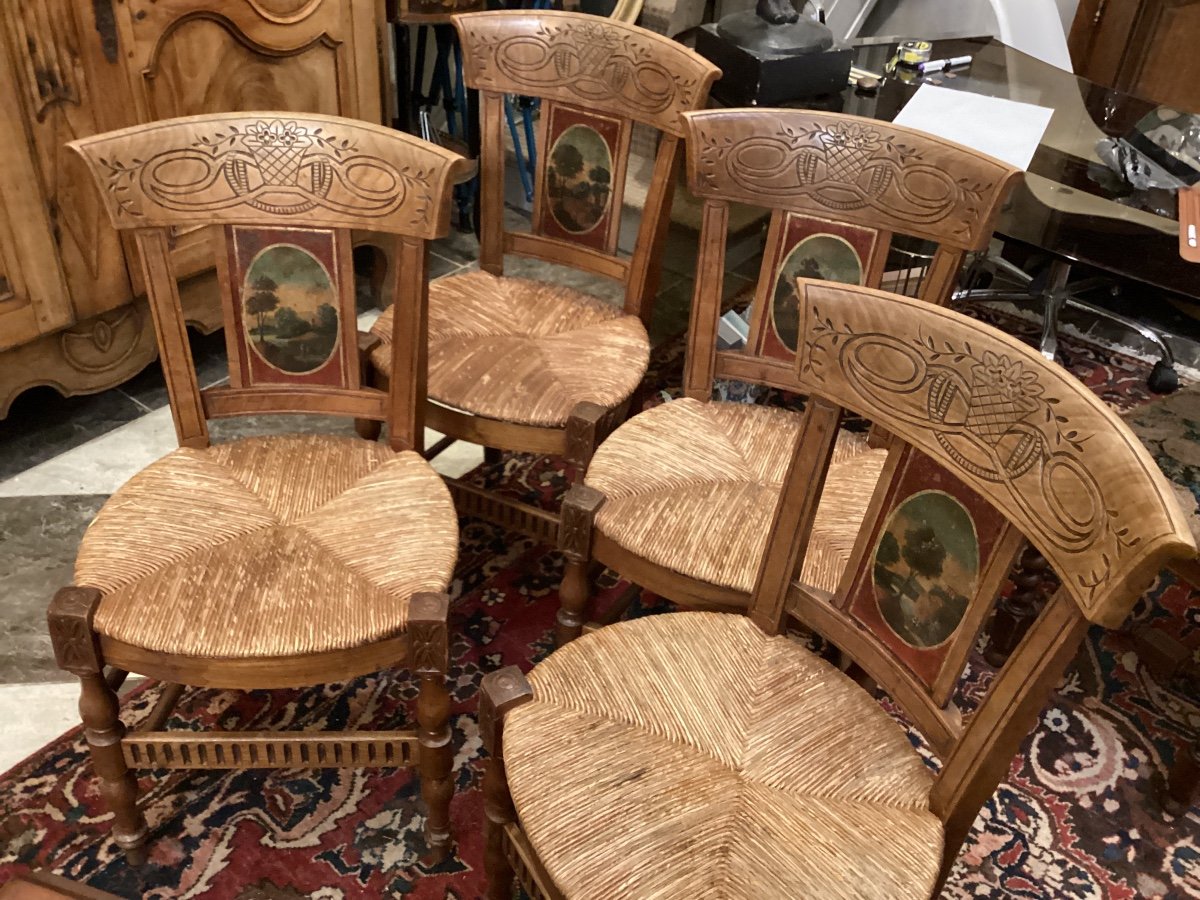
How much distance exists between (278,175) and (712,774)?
100cm

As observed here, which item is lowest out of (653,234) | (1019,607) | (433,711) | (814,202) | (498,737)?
(1019,607)

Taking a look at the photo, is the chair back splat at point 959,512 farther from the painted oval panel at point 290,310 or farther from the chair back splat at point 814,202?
the painted oval panel at point 290,310

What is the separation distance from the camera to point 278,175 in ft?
4.63

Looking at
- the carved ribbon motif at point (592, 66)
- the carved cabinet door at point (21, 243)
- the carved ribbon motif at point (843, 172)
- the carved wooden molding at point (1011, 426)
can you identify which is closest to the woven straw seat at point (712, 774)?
the carved wooden molding at point (1011, 426)

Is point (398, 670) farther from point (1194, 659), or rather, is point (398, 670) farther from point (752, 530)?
point (1194, 659)

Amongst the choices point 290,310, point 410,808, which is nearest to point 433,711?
point 410,808

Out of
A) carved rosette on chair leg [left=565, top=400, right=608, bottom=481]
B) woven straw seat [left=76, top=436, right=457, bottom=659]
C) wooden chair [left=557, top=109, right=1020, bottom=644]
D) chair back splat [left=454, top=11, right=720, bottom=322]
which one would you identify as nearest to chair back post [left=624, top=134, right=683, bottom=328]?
chair back splat [left=454, top=11, right=720, bottom=322]

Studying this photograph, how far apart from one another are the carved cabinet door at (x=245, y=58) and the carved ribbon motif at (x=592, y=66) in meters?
0.54

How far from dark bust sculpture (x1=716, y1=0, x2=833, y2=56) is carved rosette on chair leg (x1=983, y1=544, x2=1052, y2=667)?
114 cm

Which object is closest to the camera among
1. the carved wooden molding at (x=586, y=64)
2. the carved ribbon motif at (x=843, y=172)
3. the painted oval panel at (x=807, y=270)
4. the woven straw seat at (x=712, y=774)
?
the woven straw seat at (x=712, y=774)

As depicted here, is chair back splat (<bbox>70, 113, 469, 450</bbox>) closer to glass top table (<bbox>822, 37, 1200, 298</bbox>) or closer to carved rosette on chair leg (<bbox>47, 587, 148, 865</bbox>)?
carved rosette on chair leg (<bbox>47, 587, 148, 865</bbox>)

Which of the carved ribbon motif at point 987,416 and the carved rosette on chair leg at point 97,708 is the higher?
the carved ribbon motif at point 987,416

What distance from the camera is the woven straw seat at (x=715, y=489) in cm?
139

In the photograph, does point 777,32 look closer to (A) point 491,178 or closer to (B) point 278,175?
(A) point 491,178
